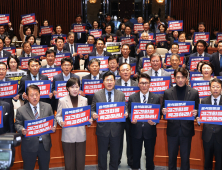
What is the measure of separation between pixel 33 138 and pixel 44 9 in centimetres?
949

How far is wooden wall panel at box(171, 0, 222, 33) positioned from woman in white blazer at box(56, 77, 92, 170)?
31.2 ft

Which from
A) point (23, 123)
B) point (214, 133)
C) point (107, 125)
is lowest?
point (214, 133)

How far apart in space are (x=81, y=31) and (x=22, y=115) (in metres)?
4.95

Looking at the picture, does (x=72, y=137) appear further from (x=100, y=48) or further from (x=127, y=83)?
(x=100, y=48)

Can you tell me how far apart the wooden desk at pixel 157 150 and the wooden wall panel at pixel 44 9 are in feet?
27.7

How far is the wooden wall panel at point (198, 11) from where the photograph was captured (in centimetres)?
1210

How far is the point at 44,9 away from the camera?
1205 centimetres

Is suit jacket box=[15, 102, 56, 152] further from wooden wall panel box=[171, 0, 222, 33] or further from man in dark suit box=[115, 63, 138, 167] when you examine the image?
wooden wall panel box=[171, 0, 222, 33]

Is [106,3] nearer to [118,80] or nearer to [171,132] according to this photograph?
[118,80]

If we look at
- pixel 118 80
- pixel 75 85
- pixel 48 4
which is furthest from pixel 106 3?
pixel 75 85

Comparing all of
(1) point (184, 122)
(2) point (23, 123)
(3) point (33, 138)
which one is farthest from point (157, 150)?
(2) point (23, 123)

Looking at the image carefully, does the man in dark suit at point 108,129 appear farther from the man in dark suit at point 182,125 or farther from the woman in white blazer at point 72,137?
the man in dark suit at point 182,125

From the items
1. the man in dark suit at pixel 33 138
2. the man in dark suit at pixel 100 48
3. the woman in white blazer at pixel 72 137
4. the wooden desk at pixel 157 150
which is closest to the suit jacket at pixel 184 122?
the wooden desk at pixel 157 150

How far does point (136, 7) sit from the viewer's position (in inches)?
486
